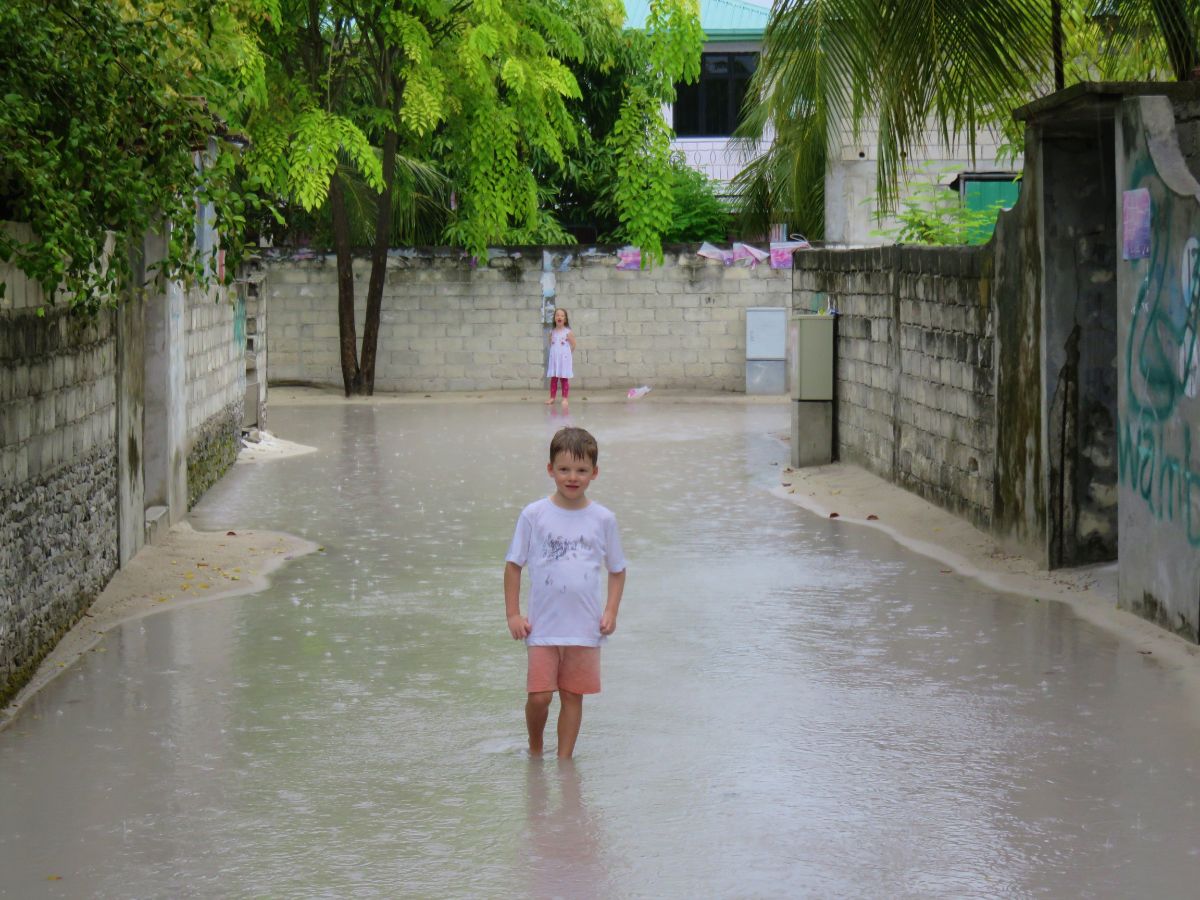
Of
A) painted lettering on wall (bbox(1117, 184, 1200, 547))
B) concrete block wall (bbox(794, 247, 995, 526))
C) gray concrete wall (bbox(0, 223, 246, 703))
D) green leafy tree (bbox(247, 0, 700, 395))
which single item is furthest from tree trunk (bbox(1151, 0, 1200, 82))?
green leafy tree (bbox(247, 0, 700, 395))

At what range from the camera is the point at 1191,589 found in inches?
325

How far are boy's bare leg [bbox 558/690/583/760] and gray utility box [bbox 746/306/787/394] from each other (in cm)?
1950

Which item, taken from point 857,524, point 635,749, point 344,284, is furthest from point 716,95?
point 635,749

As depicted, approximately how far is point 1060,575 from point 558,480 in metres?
4.91

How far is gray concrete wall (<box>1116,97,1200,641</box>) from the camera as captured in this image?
828cm

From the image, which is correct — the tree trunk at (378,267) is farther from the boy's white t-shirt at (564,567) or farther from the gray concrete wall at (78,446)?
the boy's white t-shirt at (564,567)

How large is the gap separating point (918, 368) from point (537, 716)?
25.8 ft

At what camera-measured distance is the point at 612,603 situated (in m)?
6.38

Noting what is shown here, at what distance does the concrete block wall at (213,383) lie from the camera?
14047mm

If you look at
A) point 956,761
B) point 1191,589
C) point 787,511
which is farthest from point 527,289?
point 956,761

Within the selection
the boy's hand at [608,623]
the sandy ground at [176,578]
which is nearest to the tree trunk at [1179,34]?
the boy's hand at [608,623]

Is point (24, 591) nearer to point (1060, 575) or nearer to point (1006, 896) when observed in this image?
point (1006, 896)

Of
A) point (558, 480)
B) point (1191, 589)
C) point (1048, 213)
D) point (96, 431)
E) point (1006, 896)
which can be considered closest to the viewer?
point (1006, 896)

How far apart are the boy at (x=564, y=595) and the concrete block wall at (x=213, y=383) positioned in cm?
758
